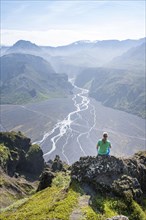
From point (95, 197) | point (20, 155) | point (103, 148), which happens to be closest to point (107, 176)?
point (95, 197)

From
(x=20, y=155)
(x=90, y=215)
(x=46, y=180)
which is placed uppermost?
(x=20, y=155)

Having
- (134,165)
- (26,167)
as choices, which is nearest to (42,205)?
(134,165)

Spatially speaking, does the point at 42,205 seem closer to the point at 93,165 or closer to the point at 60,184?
the point at 93,165

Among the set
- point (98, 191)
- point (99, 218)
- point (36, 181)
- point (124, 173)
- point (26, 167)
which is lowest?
point (99, 218)

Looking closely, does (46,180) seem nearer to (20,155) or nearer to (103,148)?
(103,148)

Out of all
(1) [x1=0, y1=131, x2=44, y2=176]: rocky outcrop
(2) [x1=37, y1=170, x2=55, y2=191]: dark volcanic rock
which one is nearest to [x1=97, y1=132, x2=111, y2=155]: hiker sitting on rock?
(2) [x1=37, y1=170, x2=55, y2=191]: dark volcanic rock

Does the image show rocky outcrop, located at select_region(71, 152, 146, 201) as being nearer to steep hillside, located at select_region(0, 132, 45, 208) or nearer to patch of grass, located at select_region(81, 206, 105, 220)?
patch of grass, located at select_region(81, 206, 105, 220)
